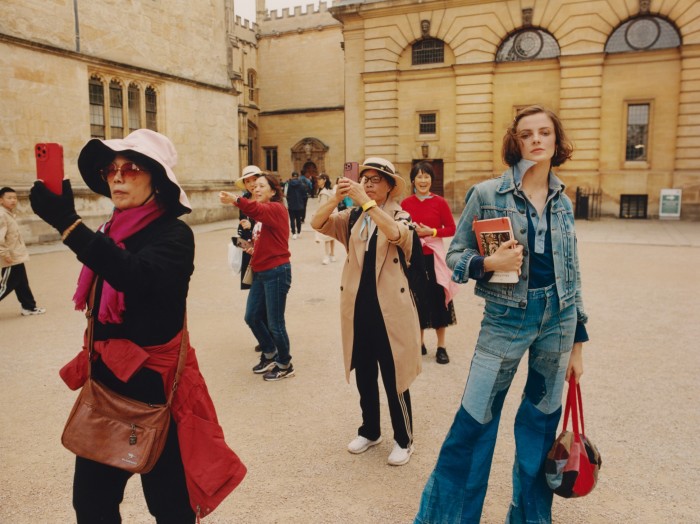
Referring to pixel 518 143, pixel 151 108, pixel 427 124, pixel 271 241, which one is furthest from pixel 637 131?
pixel 518 143

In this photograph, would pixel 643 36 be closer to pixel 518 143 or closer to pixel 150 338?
pixel 518 143

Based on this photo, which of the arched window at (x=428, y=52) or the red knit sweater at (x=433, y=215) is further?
the arched window at (x=428, y=52)

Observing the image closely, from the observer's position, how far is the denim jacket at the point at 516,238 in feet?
9.20

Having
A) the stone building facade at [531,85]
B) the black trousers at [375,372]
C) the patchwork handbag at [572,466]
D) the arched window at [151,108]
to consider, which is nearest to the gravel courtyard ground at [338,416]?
the black trousers at [375,372]

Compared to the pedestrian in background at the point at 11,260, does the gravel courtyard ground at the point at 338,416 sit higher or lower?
lower

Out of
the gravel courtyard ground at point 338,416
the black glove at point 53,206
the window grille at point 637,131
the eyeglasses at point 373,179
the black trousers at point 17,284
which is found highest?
the window grille at point 637,131

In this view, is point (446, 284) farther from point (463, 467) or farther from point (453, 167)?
point (453, 167)

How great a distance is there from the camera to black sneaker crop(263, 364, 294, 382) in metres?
5.44

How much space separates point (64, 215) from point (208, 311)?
20.9 feet

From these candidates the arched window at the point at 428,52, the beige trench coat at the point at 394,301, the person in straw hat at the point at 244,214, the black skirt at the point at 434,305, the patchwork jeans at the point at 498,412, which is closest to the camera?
the patchwork jeans at the point at 498,412

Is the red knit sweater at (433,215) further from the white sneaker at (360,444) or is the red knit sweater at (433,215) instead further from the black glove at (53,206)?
the black glove at (53,206)

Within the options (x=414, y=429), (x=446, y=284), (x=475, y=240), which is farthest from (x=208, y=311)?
(x=475, y=240)

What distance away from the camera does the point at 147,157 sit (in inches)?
88.4

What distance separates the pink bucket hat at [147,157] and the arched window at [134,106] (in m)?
18.5
